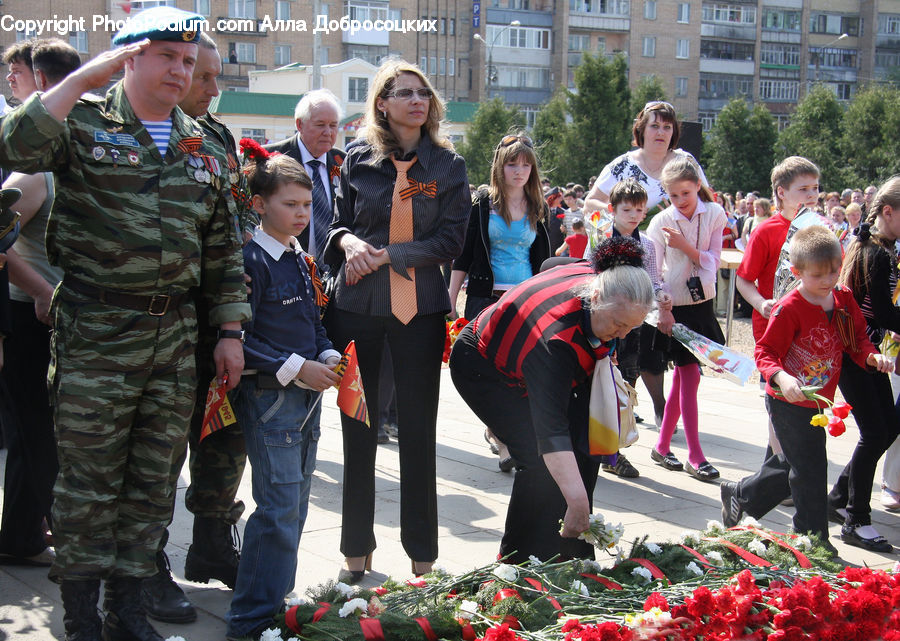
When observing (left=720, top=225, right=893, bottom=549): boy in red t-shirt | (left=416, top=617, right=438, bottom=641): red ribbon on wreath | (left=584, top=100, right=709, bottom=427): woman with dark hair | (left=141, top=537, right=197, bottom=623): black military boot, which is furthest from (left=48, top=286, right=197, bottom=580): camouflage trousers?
(left=584, top=100, right=709, bottom=427): woman with dark hair

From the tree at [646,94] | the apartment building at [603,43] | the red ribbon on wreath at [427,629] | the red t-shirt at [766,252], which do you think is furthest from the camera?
the apartment building at [603,43]

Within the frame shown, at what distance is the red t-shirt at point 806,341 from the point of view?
15.4 ft

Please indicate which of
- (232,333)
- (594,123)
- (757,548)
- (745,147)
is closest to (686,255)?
(757,548)

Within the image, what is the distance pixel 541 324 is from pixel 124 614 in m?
1.85

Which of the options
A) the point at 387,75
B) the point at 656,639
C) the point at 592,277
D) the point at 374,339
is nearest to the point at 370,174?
the point at 387,75

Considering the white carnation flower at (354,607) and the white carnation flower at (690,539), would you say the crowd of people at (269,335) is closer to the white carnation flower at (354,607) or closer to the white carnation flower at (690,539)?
the white carnation flower at (354,607)

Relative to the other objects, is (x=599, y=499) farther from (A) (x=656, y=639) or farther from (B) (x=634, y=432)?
(A) (x=656, y=639)

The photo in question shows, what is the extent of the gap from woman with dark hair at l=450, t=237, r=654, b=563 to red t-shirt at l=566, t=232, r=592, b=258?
7332 mm

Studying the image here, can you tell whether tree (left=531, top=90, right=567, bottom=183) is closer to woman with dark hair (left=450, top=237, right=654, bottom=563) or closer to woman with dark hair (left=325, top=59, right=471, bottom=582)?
woman with dark hair (left=325, top=59, right=471, bottom=582)

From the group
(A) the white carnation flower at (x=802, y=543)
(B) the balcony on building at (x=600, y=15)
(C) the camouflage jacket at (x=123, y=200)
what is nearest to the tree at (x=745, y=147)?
(B) the balcony on building at (x=600, y=15)

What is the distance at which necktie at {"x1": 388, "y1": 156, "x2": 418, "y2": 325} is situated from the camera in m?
4.18

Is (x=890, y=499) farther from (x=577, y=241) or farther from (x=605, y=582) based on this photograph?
(x=577, y=241)

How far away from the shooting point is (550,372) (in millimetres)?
3615

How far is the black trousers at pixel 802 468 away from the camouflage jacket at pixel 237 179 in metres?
2.69
